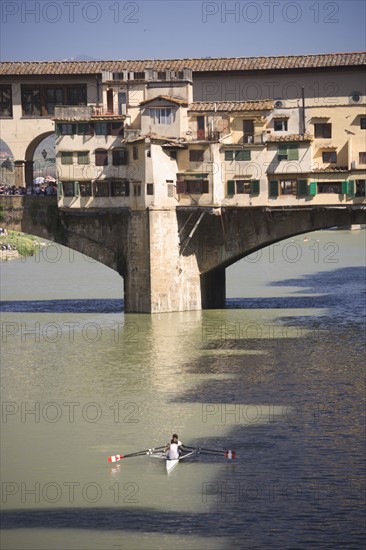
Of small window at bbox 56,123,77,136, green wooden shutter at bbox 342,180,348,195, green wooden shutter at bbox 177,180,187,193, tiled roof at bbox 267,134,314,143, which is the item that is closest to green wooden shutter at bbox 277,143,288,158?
tiled roof at bbox 267,134,314,143

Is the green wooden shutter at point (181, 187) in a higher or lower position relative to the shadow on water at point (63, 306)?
higher

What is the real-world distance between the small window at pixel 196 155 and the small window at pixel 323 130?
5.72m

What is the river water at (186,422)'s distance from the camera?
31.6 meters

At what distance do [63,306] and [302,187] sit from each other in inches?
564

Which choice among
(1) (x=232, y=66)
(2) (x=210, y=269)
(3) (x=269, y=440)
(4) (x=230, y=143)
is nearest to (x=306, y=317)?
(2) (x=210, y=269)

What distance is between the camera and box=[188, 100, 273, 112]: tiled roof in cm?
6412

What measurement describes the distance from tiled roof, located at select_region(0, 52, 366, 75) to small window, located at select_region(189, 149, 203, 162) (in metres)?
4.90

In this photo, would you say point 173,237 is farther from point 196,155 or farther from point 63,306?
point 63,306

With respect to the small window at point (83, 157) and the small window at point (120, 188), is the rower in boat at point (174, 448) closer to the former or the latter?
the small window at point (120, 188)

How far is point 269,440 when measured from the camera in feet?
126

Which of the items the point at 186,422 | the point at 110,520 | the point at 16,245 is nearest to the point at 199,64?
the point at 186,422

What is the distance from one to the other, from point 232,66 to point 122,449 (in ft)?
111

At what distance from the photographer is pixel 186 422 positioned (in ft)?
135

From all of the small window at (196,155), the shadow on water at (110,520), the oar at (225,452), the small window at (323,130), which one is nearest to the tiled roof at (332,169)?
the small window at (323,130)
